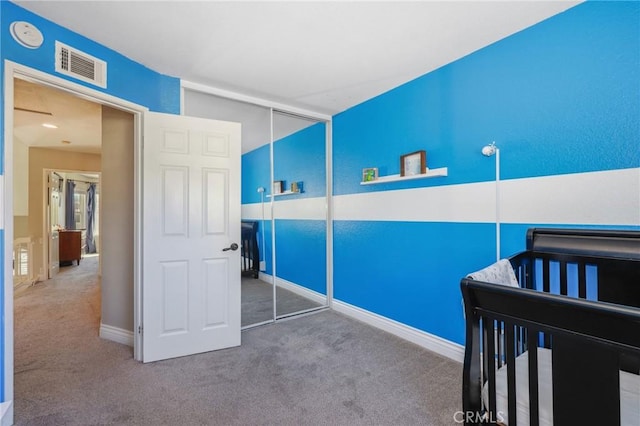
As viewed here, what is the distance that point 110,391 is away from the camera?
1.90 m

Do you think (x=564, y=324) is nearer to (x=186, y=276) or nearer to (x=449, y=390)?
(x=449, y=390)

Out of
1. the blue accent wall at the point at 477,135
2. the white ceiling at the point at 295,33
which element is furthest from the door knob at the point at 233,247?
the white ceiling at the point at 295,33

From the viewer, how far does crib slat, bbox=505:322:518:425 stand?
908 millimetres

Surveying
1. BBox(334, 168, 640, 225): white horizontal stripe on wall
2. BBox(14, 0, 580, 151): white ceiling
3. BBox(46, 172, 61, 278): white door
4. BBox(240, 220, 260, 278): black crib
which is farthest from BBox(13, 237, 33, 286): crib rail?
BBox(334, 168, 640, 225): white horizontal stripe on wall

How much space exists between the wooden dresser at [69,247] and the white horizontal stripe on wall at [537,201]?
7248mm

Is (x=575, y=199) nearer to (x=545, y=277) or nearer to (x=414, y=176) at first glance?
(x=545, y=277)

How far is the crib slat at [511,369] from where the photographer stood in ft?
2.98

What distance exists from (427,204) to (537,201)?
0.81 meters

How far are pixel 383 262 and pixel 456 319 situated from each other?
85cm

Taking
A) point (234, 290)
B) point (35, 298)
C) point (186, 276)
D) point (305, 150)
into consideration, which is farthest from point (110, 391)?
point (35, 298)

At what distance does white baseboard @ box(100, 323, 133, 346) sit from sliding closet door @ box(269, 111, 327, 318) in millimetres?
1529

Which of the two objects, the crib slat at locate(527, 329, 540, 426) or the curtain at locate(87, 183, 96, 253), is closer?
the crib slat at locate(527, 329, 540, 426)

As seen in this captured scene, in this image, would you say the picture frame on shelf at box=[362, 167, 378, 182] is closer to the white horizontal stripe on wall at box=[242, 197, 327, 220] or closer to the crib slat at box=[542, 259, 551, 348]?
the white horizontal stripe on wall at box=[242, 197, 327, 220]

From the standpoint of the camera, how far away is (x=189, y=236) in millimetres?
2398
